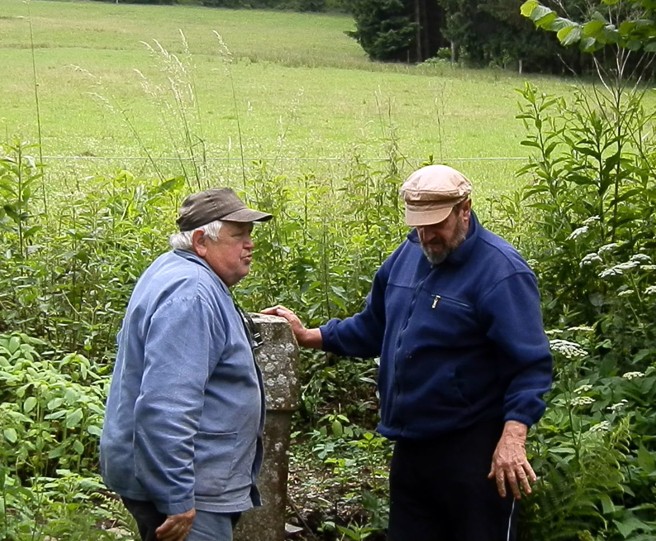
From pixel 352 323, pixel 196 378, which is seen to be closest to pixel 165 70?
pixel 352 323

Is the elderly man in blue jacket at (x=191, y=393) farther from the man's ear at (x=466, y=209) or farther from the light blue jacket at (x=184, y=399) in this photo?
the man's ear at (x=466, y=209)

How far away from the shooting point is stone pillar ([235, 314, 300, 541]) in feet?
14.9

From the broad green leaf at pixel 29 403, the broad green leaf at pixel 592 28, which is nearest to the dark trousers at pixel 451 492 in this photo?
the broad green leaf at pixel 29 403

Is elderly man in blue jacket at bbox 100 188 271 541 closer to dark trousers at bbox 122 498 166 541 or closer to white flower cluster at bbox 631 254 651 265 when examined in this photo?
dark trousers at bbox 122 498 166 541

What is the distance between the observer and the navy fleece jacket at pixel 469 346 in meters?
3.84

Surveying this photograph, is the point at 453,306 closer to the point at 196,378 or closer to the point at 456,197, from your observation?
the point at 456,197

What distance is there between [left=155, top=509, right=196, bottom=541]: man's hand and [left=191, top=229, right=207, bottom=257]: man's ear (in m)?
0.82

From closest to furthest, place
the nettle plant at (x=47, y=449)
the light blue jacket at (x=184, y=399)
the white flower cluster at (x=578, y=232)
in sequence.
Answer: the light blue jacket at (x=184, y=399) → the nettle plant at (x=47, y=449) → the white flower cluster at (x=578, y=232)

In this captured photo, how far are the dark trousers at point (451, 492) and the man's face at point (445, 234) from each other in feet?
2.06

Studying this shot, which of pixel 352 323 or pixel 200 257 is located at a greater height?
pixel 200 257

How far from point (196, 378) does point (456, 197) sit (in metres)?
1.17

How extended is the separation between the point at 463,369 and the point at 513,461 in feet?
1.20

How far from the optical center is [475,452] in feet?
13.0

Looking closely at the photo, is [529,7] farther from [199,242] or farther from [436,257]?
[199,242]
